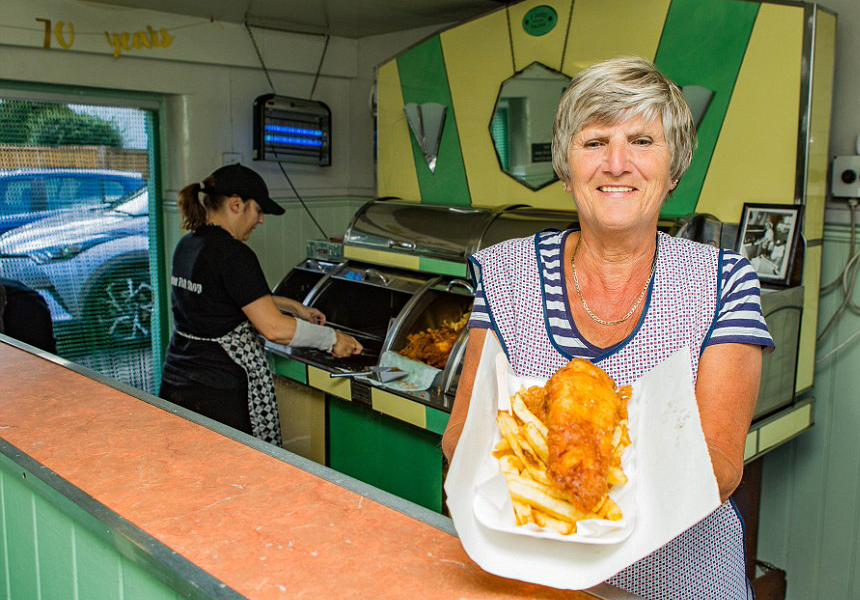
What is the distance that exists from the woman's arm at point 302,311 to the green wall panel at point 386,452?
396 mm

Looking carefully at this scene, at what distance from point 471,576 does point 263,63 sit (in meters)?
4.51

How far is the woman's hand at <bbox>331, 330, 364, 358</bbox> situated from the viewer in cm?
358

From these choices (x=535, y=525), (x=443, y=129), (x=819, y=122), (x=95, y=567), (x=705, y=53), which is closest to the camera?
(x=535, y=525)

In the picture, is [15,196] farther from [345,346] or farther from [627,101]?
[627,101]

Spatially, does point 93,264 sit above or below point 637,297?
below

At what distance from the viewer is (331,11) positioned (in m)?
4.54

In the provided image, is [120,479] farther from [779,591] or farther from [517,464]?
[779,591]

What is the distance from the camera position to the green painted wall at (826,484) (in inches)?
122

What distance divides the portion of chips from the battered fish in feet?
0.03

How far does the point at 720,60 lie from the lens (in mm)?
3023

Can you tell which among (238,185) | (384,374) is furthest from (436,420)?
(238,185)

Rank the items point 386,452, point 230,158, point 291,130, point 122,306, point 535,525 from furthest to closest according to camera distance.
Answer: point 291,130 < point 230,158 < point 122,306 < point 386,452 < point 535,525

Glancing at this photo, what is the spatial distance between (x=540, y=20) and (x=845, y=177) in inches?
58.4

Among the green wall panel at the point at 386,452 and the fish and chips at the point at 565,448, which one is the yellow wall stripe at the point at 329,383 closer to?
the green wall panel at the point at 386,452
